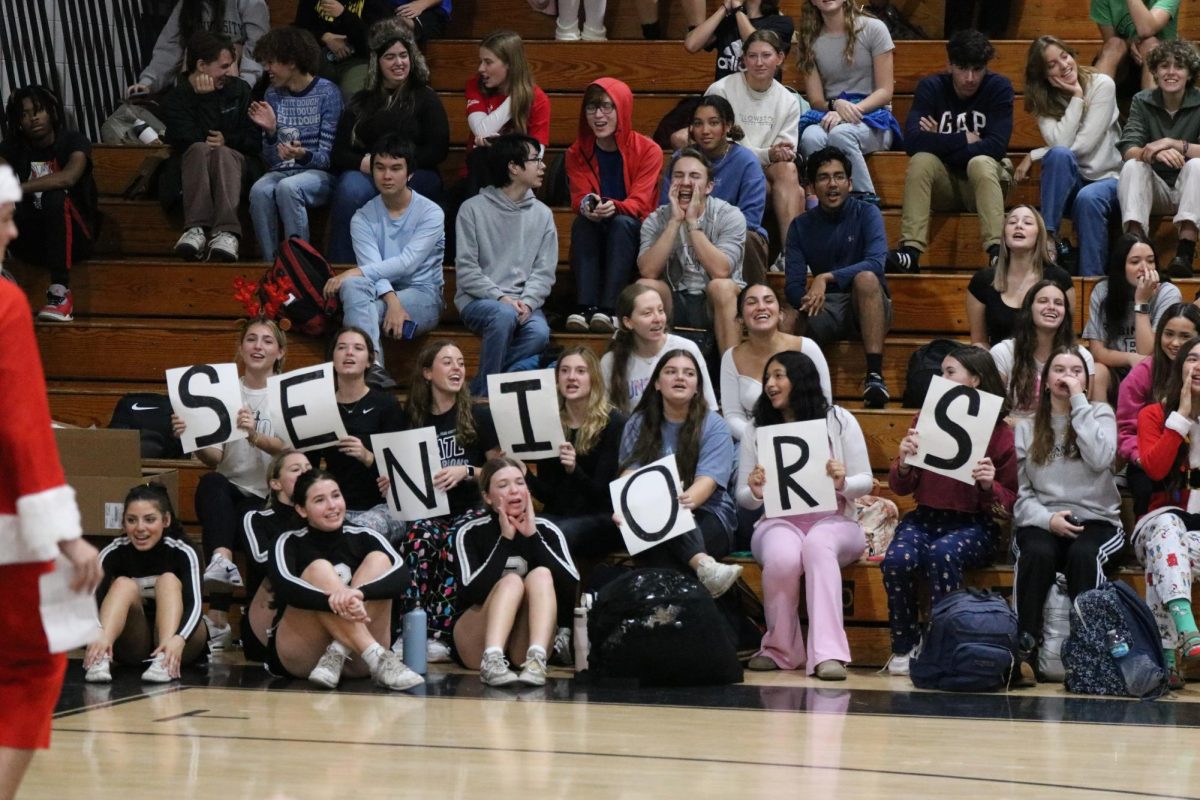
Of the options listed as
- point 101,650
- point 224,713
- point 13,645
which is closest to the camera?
point 13,645

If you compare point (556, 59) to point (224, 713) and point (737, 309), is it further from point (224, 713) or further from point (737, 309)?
point (224, 713)

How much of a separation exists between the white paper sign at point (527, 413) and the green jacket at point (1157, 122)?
316 cm

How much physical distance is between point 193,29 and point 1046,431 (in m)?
5.60

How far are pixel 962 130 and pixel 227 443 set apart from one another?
370cm

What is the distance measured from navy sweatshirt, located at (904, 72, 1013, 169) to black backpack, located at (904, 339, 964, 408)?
4.14ft

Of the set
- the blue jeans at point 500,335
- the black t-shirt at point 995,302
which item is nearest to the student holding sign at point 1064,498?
the black t-shirt at point 995,302

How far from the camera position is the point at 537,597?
5.98 metres

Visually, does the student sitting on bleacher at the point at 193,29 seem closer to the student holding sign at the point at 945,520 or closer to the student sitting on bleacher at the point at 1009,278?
the student sitting on bleacher at the point at 1009,278

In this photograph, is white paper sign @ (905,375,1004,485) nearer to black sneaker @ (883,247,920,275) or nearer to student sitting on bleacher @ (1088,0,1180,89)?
black sneaker @ (883,247,920,275)

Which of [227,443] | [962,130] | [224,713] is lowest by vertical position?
[224,713]

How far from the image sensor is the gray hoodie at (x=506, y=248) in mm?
7668

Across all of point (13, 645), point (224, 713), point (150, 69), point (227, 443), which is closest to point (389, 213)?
point (227, 443)

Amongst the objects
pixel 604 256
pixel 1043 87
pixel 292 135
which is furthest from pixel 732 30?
pixel 292 135

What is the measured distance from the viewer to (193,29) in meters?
9.59
